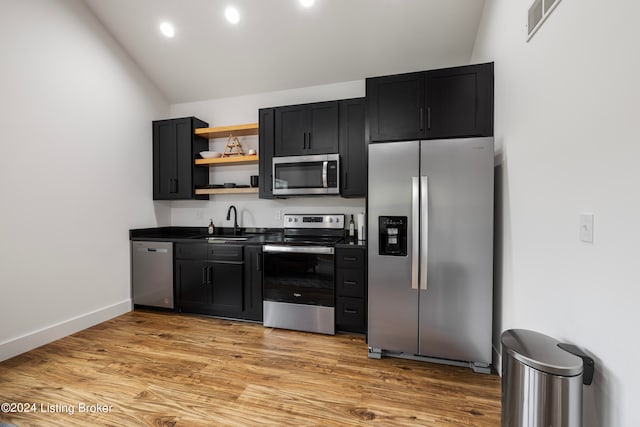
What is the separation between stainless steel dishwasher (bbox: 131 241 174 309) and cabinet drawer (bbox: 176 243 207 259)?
118 mm

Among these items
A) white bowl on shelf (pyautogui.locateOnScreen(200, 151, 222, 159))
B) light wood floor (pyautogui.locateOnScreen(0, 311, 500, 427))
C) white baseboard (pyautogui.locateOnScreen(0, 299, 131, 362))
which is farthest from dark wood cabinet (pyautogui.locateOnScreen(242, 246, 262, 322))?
white baseboard (pyautogui.locateOnScreen(0, 299, 131, 362))

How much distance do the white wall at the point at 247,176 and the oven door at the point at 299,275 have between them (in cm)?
80

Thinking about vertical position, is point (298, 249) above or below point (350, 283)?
above

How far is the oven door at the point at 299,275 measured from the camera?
2781mm

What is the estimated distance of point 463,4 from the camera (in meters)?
2.53

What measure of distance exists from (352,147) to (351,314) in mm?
1727

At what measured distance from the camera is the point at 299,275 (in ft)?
9.39

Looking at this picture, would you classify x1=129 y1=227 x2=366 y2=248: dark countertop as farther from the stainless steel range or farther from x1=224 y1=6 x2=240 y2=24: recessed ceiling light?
x1=224 y1=6 x2=240 y2=24: recessed ceiling light

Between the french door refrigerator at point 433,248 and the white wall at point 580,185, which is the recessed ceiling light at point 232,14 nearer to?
the french door refrigerator at point 433,248

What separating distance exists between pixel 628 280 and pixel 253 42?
3.54m

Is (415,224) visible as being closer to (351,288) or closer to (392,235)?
(392,235)

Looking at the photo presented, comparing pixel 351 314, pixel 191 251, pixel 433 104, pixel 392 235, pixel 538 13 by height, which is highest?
pixel 538 13

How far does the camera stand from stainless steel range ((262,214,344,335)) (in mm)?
2779

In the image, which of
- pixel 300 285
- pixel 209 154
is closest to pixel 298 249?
pixel 300 285
